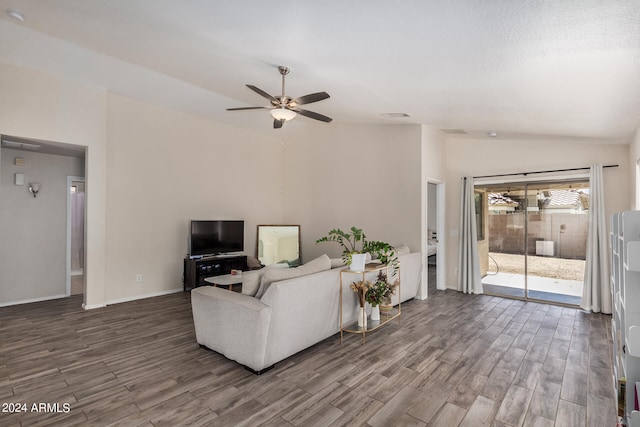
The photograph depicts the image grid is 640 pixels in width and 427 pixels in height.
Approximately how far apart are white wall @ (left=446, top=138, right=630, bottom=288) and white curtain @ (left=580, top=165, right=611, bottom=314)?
0.19 m

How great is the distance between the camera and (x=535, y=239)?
5.40 m

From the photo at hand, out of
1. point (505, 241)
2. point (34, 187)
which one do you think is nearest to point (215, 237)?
point (34, 187)

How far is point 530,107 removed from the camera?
11.2ft

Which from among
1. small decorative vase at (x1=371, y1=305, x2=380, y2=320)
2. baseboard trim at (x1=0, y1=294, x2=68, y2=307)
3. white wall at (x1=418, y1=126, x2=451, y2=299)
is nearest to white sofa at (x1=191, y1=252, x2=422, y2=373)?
small decorative vase at (x1=371, y1=305, x2=380, y2=320)

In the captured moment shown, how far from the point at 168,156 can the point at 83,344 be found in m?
3.48

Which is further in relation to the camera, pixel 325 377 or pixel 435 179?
pixel 435 179

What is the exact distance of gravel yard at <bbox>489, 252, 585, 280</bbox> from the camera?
203 inches

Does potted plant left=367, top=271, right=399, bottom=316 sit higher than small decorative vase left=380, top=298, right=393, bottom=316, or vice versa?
potted plant left=367, top=271, right=399, bottom=316

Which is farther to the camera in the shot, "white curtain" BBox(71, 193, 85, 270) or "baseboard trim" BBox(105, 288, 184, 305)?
"white curtain" BBox(71, 193, 85, 270)

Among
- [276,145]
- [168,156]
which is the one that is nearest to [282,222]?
[276,145]

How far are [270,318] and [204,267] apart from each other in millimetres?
3469

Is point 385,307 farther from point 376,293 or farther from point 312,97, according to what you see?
point 312,97

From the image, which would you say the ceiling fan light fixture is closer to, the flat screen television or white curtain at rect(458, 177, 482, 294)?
the flat screen television

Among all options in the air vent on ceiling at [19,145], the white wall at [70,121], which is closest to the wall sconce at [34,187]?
the white wall at [70,121]
